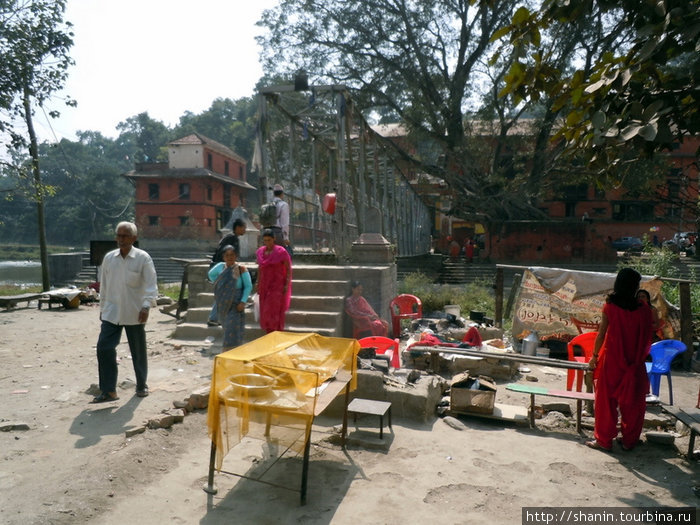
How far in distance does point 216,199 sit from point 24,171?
3122 centimetres

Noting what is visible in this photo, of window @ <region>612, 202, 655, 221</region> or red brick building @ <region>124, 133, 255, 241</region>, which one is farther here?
window @ <region>612, 202, 655, 221</region>

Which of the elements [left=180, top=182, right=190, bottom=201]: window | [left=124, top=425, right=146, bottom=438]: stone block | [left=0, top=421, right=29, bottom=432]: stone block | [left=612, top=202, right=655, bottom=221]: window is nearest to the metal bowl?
[left=124, top=425, right=146, bottom=438]: stone block

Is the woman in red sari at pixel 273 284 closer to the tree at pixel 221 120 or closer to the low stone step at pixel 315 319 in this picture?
the low stone step at pixel 315 319

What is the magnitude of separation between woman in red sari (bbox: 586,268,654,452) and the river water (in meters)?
33.1

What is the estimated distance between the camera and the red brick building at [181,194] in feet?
127

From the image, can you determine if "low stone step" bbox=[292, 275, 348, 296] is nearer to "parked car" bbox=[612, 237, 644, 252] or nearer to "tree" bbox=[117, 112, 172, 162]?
"parked car" bbox=[612, 237, 644, 252]

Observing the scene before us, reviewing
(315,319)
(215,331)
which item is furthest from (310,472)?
(215,331)

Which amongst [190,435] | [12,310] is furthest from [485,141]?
[190,435]

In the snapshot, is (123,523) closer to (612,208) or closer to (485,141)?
(485,141)

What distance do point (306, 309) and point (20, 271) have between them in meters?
37.0

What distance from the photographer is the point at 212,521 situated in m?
3.11

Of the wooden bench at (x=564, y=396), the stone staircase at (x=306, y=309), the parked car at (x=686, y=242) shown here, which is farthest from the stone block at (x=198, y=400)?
the parked car at (x=686, y=242)

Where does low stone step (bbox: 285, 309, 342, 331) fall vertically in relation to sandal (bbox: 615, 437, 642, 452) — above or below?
above

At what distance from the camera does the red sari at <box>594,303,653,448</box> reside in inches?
172
